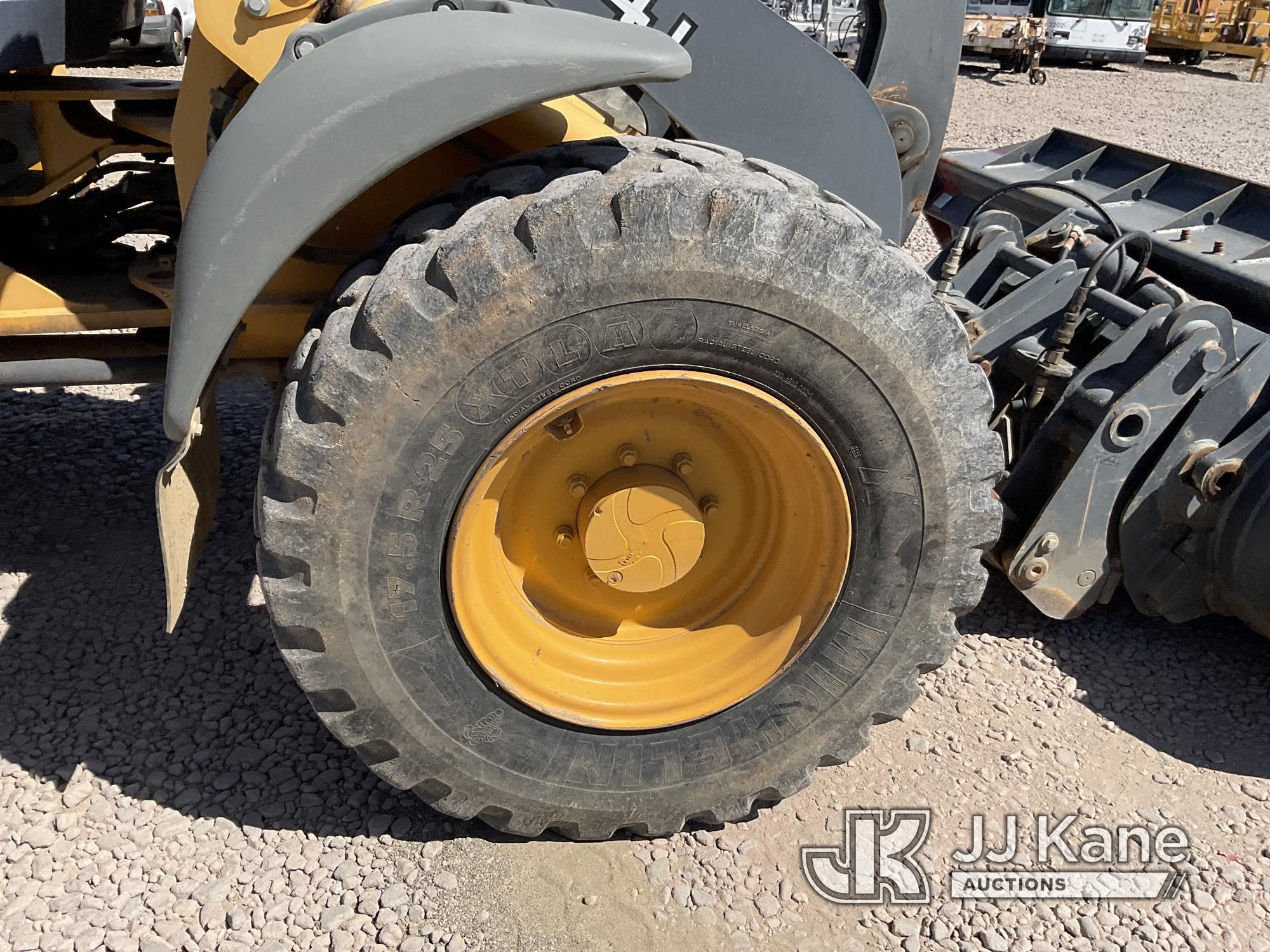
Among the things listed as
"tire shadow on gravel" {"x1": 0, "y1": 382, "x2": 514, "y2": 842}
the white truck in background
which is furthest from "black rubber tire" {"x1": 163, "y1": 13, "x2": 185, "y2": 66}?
the white truck in background

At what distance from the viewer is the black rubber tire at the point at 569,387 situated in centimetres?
175

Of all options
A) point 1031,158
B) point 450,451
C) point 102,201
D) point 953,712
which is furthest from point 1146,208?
Result: point 102,201

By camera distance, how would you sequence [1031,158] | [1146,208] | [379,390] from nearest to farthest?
1. [379,390]
2. [1146,208]
3. [1031,158]

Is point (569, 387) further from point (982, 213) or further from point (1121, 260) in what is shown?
point (982, 213)

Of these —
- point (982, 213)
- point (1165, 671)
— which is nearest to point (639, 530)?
point (1165, 671)

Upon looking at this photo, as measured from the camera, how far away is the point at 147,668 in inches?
106

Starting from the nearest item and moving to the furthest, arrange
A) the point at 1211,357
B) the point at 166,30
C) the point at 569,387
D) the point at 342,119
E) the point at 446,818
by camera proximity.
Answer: the point at 342,119
the point at 569,387
the point at 446,818
the point at 1211,357
the point at 166,30

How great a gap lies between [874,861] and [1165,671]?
123 cm

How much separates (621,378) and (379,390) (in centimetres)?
45

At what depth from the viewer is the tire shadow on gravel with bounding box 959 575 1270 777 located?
2627mm

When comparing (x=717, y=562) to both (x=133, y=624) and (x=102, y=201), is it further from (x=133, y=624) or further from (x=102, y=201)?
(x=102, y=201)

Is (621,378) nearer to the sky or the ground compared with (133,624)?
nearer to the sky

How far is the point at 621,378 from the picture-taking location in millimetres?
1860

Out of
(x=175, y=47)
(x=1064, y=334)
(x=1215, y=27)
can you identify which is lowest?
(x=1064, y=334)
